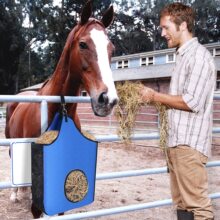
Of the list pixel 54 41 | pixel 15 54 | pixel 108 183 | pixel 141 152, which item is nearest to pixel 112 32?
pixel 54 41

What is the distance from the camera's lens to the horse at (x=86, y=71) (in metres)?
2.33

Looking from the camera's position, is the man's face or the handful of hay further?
the handful of hay

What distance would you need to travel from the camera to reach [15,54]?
114ft

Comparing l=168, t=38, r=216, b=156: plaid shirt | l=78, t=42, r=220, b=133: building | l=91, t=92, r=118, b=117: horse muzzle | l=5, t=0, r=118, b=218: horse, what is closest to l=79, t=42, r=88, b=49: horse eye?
l=5, t=0, r=118, b=218: horse

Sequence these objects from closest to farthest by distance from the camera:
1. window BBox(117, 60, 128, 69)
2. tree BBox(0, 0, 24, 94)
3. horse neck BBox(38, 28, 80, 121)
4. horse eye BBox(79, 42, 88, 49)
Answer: horse eye BBox(79, 42, 88, 49) → horse neck BBox(38, 28, 80, 121) → window BBox(117, 60, 128, 69) → tree BBox(0, 0, 24, 94)

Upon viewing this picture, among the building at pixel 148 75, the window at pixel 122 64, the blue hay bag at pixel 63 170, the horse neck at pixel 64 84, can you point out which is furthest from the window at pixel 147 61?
the blue hay bag at pixel 63 170

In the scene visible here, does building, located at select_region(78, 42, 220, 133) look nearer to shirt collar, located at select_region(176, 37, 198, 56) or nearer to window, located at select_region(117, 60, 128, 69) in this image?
window, located at select_region(117, 60, 128, 69)

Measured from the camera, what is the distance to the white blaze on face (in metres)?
2.31

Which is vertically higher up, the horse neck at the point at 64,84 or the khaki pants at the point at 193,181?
the horse neck at the point at 64,84

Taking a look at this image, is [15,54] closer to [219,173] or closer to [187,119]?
[219,173]

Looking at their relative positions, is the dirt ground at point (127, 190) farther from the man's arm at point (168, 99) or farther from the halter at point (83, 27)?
the halter at point (83, 27)

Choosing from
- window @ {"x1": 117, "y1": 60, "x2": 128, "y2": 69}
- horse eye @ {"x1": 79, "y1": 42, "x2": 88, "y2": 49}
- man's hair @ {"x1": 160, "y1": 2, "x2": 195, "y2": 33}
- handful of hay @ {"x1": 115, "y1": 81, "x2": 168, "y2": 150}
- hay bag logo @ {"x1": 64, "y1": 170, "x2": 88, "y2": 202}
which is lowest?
hay bag logo @ {"x1": 64, "y1": 170, "x2": 88, "y2": 202}

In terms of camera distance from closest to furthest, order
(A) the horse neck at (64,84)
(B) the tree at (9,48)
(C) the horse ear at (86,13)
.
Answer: (C) the horse ear at (86,13) < (A) the horse neck at (64,84) < (B) the tree at (9,48)

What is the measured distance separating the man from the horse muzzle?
0.24 meters
